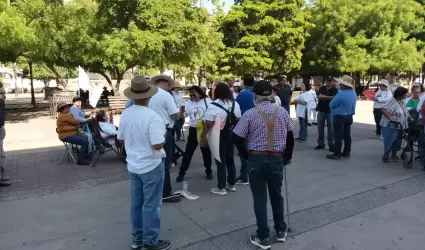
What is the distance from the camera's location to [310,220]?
4.43m

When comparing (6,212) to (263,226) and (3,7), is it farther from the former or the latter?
(3,7)

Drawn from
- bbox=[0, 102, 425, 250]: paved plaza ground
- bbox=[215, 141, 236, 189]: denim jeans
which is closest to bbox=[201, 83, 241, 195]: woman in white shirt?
bbox=[215, 141, 236, 189]: denim jeans

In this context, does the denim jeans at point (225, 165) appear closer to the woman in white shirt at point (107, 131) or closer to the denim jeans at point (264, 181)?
the denim jeans at point (264, 181)

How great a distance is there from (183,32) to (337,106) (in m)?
10.0

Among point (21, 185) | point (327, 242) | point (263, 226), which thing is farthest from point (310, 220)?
point (21, 185)

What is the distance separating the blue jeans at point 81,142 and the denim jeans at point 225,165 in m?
3.22

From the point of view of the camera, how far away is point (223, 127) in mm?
5215

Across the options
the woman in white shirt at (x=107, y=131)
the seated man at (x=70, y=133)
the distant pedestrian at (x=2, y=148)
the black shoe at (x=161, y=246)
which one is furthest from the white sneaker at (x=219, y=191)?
the distant pedestrian at (x=2, y=148)

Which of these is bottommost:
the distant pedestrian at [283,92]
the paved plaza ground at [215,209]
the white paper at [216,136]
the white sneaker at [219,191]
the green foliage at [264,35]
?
the paved plaza ground at [215,209]

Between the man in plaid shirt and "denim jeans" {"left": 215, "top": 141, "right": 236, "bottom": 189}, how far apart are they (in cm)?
156

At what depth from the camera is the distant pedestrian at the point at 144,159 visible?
3.44m

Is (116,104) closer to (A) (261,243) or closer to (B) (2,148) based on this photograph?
(B) (2,148)

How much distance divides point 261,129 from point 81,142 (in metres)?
4.77

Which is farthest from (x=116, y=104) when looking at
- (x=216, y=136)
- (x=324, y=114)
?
(x=216, y=136)
